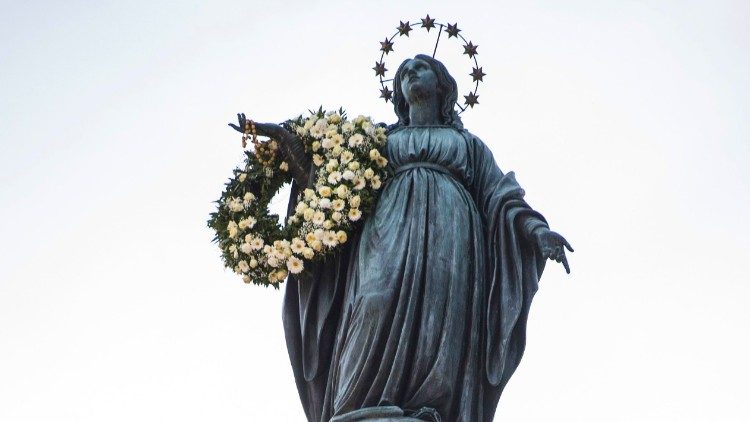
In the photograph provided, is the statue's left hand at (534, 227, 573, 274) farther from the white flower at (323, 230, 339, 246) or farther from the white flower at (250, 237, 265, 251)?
the white flower at (250, 237, 265, 251)

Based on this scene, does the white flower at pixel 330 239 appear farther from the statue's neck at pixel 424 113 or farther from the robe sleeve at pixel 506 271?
the statue's neck at pixel 424 113

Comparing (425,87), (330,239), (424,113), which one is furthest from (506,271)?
(425,87)

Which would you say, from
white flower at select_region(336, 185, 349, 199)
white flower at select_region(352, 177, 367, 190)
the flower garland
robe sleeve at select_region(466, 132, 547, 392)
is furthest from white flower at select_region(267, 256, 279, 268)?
robe sleeve at select_region(466, 132, 547, 392)

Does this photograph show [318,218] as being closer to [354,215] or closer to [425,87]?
[354,215]

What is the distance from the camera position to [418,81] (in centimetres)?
1229

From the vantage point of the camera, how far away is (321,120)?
1182cm

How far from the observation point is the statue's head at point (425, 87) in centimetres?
1229

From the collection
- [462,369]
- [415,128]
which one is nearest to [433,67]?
[415,128]

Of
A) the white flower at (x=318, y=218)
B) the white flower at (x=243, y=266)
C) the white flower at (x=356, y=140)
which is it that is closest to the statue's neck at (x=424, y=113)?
the white flower at (x=356, y=140)

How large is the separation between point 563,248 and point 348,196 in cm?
158

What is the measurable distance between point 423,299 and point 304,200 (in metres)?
1.24

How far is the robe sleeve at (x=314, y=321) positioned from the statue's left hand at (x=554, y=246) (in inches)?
54.5

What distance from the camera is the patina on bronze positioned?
10.7m

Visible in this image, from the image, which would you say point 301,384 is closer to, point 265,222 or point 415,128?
point 265,222
